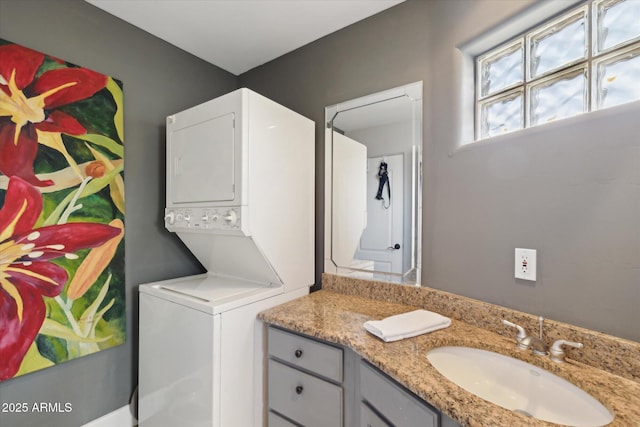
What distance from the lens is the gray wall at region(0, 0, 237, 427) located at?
61.0 inches

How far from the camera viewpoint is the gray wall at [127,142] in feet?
5.08

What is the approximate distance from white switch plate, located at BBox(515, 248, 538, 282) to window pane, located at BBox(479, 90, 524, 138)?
58 centimetres

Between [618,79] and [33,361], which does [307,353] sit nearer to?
[33,361]

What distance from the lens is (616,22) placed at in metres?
1.07

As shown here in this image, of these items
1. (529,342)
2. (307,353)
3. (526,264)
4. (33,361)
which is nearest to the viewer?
(529,342)

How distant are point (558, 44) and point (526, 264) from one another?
95cm

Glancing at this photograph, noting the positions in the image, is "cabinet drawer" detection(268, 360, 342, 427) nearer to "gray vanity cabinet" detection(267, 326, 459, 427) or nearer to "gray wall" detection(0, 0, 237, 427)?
"gray vanity cabinet" detection(267, 326, 459, 427)

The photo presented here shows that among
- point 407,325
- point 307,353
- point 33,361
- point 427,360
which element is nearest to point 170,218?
point 33,361

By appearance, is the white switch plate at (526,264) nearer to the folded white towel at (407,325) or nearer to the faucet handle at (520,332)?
the faucet handle at (520,332)

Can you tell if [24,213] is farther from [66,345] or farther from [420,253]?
[420,253]

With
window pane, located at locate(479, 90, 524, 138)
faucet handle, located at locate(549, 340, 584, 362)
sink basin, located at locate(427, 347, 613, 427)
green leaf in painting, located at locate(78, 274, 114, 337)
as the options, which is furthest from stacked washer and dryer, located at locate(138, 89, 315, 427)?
faucet handle, located at locate(549, 340, 584, 362)

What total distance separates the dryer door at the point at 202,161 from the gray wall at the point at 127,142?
0.29 meters

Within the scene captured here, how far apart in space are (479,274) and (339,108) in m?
1.35

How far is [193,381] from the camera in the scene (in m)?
1.47
